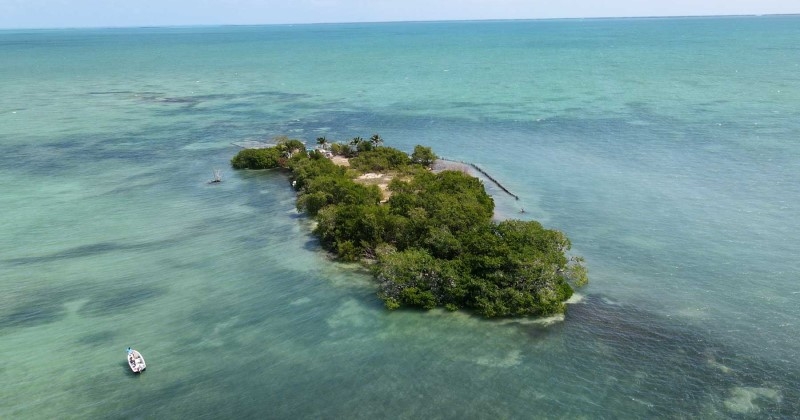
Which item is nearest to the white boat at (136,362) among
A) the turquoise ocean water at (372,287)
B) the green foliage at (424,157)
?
the turquoise ocean water at (372,287)

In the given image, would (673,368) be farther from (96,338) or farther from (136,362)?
(96,338)

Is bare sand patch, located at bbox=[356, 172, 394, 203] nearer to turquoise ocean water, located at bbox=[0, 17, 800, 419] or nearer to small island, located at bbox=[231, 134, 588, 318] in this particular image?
small island, located at bbox=[231, 134, 588, 318]

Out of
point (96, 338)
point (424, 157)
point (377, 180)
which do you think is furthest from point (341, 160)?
point (96, 338)

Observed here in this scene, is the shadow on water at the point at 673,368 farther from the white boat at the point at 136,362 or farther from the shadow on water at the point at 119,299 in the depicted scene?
the shadow on water at the point at 119,299

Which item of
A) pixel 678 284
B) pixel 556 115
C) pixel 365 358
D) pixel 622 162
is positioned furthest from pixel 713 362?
pixel 556 115

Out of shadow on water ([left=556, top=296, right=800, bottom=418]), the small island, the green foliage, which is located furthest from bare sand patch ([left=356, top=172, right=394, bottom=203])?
shadow on water ([left=556, top=296, right=800, bottom=418])

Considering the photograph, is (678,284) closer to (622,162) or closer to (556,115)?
(622,162)
